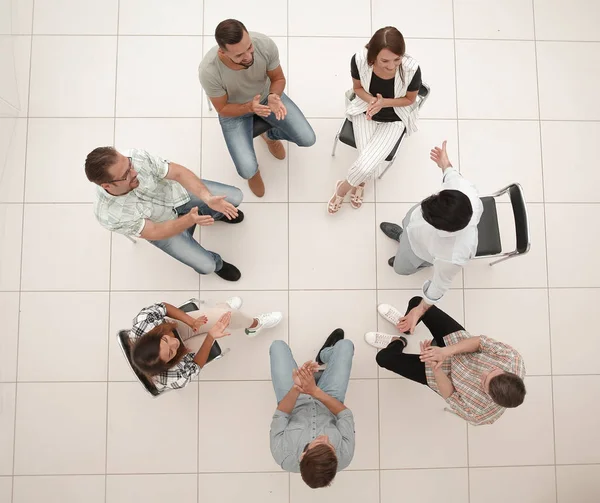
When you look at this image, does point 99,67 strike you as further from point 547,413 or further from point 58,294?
point 547,413

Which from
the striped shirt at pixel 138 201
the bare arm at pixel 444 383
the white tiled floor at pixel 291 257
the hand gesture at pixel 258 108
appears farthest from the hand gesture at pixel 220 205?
the bare arm at pixel 444 383

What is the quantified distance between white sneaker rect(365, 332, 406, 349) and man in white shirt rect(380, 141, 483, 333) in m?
0.27

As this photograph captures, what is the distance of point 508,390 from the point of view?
213cm

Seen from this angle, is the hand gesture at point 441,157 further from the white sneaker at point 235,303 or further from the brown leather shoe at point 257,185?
the white sneaker at point 235,303

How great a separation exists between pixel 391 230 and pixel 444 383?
118 cm

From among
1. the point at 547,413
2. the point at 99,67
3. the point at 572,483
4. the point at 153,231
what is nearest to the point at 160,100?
the point at 99,67

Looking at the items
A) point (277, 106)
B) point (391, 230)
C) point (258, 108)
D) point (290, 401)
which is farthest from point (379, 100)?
point (290, 401)

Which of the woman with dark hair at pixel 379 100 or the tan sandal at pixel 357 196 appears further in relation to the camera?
the tan sandal at pixel 357 196

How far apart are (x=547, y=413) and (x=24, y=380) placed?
3.97m

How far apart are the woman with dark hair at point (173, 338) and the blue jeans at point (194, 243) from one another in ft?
1.17

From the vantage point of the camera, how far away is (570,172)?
3.40 m

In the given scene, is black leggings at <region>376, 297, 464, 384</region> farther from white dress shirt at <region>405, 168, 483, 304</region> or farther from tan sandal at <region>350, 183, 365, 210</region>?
tan sandal at <region>350, 183, 365, 210</region>

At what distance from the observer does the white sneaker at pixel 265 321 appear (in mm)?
3033

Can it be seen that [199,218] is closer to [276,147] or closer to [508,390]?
[276,147]
